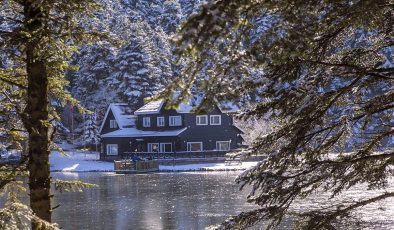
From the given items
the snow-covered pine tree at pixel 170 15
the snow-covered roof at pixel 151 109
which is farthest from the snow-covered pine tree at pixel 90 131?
the snow-covered pine tree at pixel 170 15

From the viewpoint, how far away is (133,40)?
6544cm

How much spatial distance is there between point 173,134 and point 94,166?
8.81 meters

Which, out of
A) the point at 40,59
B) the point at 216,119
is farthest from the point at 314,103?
the point at 216,119

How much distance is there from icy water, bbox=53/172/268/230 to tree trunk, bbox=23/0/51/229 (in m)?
13.4

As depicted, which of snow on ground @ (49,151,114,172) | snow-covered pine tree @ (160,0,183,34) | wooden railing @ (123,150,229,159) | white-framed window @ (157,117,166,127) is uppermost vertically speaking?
snow-covered pine tree @ (160,0,183,34)

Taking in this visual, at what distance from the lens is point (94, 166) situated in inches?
2216

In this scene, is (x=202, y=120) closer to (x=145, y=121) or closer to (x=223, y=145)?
(x=223, y=145)

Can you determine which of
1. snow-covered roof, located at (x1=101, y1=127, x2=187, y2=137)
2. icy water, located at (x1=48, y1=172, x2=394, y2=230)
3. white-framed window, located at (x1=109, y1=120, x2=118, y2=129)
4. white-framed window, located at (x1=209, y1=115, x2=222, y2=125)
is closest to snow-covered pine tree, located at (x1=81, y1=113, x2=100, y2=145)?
white-framed window, located at (x1=109, y1=120, x2=118, y2=129)

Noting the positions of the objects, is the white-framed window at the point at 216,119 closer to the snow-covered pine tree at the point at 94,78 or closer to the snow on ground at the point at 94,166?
the snow on ground at the point at 94,166

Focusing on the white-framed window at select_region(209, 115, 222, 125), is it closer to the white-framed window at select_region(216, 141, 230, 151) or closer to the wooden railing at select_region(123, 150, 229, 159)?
the white-framed window at select_region(216, 141, 230, 151)

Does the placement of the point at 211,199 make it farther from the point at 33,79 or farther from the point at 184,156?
the point at 184,156

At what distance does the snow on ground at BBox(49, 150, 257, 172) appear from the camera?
49.8 meters

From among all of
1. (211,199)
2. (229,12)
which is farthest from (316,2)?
(211,199)

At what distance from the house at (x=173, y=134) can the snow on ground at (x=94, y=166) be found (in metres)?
2.97
